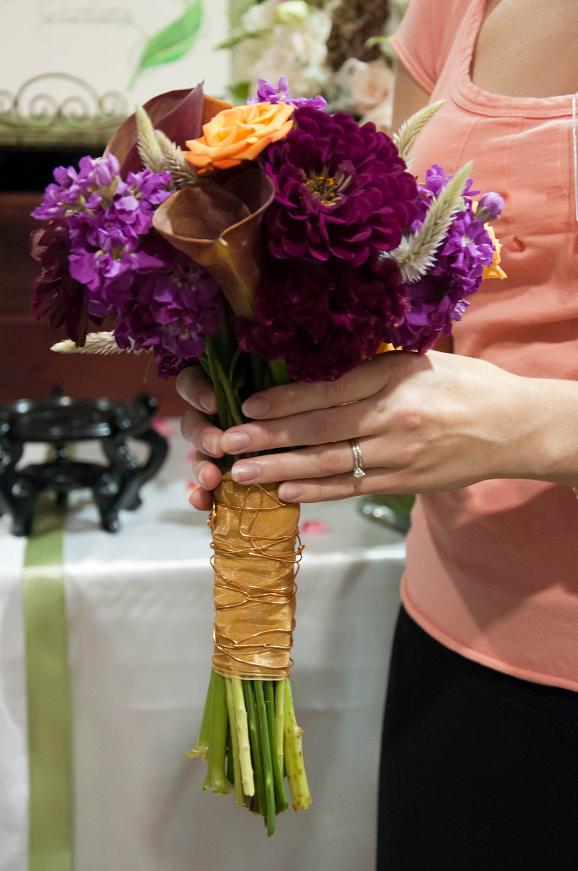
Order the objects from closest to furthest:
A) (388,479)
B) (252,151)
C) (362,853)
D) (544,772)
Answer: (252,151) < (388,479) < (544,772) < (362,853)

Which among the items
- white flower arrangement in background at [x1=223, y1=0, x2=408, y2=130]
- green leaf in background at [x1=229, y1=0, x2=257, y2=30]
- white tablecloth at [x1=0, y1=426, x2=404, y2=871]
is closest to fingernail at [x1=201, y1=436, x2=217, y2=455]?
white tablecloth at [x1=0, y1=426, x2=404, y2=871]

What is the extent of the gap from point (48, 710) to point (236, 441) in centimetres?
63

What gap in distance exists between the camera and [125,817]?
3.34 ft

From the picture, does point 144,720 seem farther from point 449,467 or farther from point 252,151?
point 252,151

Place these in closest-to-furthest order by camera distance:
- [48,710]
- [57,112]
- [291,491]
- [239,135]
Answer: [239,135] < [291,491] < [48,710] < [57,112]

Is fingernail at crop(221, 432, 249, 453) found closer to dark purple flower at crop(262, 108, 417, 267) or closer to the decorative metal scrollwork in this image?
dark purple flower at crop(262, 108, 417, 267)

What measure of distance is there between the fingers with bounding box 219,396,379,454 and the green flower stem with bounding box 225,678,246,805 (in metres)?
0.18

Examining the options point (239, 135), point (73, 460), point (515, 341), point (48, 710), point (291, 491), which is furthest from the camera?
point (73, 460)

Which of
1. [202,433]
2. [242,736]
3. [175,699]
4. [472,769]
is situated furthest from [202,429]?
[175,699]

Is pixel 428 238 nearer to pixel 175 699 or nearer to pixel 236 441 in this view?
pixel 236 441

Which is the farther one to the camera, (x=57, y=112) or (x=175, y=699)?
(x=57, y=112)

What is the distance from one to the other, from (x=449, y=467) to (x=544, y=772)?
28cm

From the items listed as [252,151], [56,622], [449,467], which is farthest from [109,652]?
[252,151]

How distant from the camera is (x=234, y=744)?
58cm
